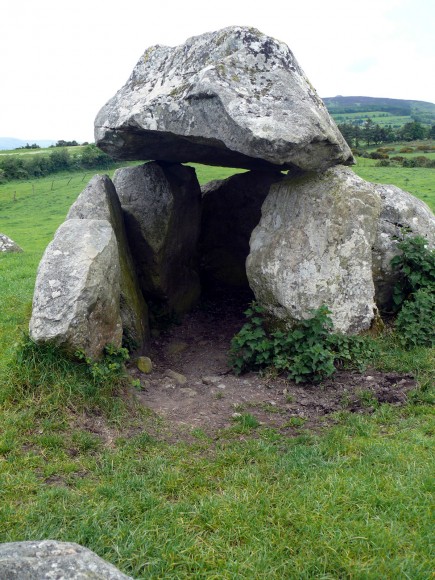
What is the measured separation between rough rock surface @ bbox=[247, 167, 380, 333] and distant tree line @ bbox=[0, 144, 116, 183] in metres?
37.3

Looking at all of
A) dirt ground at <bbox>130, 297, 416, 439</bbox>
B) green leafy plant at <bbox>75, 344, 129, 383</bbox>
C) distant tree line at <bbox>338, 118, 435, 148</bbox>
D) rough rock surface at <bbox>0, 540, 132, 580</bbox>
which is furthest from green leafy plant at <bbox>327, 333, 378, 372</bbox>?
distant tree line at <bbox>338, 118, 435, 148</bbox>

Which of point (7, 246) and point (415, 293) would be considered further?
point (7, 246)

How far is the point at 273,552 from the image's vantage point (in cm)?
420

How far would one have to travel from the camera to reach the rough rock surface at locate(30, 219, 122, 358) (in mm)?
6391

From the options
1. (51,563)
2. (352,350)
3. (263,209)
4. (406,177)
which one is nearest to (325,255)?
(352,350)

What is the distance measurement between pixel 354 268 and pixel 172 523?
15.5 ft

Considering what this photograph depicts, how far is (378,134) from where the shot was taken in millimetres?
52344

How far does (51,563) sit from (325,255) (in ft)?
19.1

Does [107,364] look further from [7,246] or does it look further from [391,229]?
[7,246]

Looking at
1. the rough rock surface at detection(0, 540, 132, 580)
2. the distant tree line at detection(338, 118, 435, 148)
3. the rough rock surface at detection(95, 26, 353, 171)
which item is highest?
the distant tree line at detection(338, 118, 435, 148)

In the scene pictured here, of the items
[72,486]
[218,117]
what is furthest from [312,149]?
[72,486]

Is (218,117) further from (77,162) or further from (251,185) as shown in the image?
(77,162)

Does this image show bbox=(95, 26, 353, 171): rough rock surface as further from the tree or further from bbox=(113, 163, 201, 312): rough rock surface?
the tree

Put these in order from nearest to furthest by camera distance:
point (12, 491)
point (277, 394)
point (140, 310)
Answer: 1. point (12, 491)
2. point (277, 394)
3. point (140, 310)
